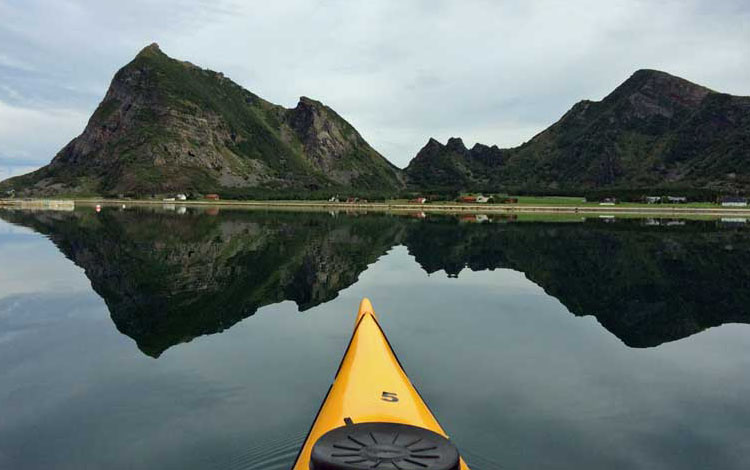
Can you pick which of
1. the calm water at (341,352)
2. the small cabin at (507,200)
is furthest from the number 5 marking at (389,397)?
the small cabin at (507,200)

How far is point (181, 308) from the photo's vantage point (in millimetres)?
24312

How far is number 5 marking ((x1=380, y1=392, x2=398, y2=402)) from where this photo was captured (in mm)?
9289

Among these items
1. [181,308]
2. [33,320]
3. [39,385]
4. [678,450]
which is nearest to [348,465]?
[678,450]

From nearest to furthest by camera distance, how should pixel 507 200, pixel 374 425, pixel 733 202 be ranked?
pixel 374 425, pixel 733 202, pixel 507 200

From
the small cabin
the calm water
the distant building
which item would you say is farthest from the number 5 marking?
the distant building

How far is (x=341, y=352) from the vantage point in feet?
59.5

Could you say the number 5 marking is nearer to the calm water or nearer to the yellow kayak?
the yellow kayak

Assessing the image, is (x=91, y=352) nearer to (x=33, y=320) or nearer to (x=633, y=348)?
(x=33, y=320)

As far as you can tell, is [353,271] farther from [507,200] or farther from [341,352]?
[507,200]

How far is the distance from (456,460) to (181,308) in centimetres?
2085

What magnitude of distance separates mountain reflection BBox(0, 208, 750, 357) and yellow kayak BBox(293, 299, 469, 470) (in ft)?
35.1

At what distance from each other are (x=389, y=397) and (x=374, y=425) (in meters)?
1.57

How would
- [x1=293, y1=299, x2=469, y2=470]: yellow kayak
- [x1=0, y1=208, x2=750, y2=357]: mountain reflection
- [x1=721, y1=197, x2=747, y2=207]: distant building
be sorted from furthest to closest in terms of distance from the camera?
[x1=721, y1=197, x2=747, y2=207]: distant building
[x1=0, y1=208, x2=750, y2=357]: mountain reflection
[x1=293, y1=299, x2=469, y2=470]: yellow kayak

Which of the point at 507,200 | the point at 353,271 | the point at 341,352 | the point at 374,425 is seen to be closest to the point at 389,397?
the point at 374,425
